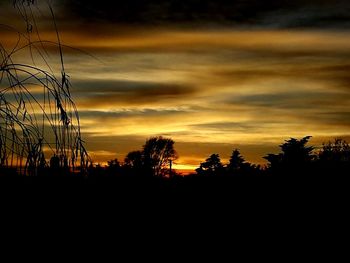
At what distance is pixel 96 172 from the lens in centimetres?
393

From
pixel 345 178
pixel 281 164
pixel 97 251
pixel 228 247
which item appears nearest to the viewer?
pixel 97 251

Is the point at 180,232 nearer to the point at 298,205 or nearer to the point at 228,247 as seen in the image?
the point at 228,247

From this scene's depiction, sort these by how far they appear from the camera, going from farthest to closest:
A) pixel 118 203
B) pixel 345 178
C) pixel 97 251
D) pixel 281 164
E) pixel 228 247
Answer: pixel 281 164 → pixel 345 178 → pixel 118 203 → pixel 228 247 → pixel 97 251

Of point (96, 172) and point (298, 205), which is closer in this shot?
point (96, 172)

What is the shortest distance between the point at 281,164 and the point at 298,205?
1012mm

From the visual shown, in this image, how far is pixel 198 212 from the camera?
13.8 ft

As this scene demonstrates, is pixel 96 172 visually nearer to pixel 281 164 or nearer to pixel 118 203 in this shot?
pixel 118 203

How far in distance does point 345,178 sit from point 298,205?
2.15 ft

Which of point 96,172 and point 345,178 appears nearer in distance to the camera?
point 96,172

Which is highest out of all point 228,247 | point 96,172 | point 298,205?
point 96,172

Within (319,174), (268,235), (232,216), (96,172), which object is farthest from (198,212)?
(319,174)

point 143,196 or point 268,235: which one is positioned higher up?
point 143,196

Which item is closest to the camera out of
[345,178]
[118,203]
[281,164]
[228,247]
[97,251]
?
[97,251]

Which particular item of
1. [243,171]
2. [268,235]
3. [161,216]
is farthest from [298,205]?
[161,216]
